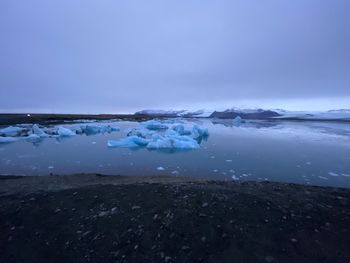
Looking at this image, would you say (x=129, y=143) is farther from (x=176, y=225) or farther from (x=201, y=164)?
(x=176, y=225)

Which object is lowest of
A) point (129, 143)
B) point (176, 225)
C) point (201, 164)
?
point (201, 164)

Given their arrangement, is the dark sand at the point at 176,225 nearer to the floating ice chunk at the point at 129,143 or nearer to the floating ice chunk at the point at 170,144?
the floating ice chunk at the point at 170,144

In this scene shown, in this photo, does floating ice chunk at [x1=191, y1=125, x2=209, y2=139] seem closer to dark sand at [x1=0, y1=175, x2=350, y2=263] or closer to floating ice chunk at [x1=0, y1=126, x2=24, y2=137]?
dark sand at [x1=0, y1=175, x2=350, y2=263]

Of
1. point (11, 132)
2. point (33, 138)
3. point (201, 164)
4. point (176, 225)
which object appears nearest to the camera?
point (176, 225)

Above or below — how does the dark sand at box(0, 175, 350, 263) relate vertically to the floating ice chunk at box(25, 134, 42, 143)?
above

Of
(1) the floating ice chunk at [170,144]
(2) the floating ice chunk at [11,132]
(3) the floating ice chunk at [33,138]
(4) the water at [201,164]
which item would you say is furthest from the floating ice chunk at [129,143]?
(2) the floating ice chunk at [11,132]

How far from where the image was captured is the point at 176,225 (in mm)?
3707

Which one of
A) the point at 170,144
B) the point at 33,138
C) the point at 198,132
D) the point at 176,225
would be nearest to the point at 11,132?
the point at 33,138

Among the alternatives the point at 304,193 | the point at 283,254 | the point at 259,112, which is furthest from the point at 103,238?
the point at 259,112

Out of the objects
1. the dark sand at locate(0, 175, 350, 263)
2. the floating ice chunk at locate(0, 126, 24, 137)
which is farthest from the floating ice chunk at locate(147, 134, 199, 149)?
the floating ice chunk at locate(0, 126, 24, 137)

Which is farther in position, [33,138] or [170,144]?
[33,138]

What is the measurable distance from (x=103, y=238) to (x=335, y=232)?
3228mm

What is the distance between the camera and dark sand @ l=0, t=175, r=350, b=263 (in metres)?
3.12

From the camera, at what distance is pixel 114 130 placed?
26.4 meters
